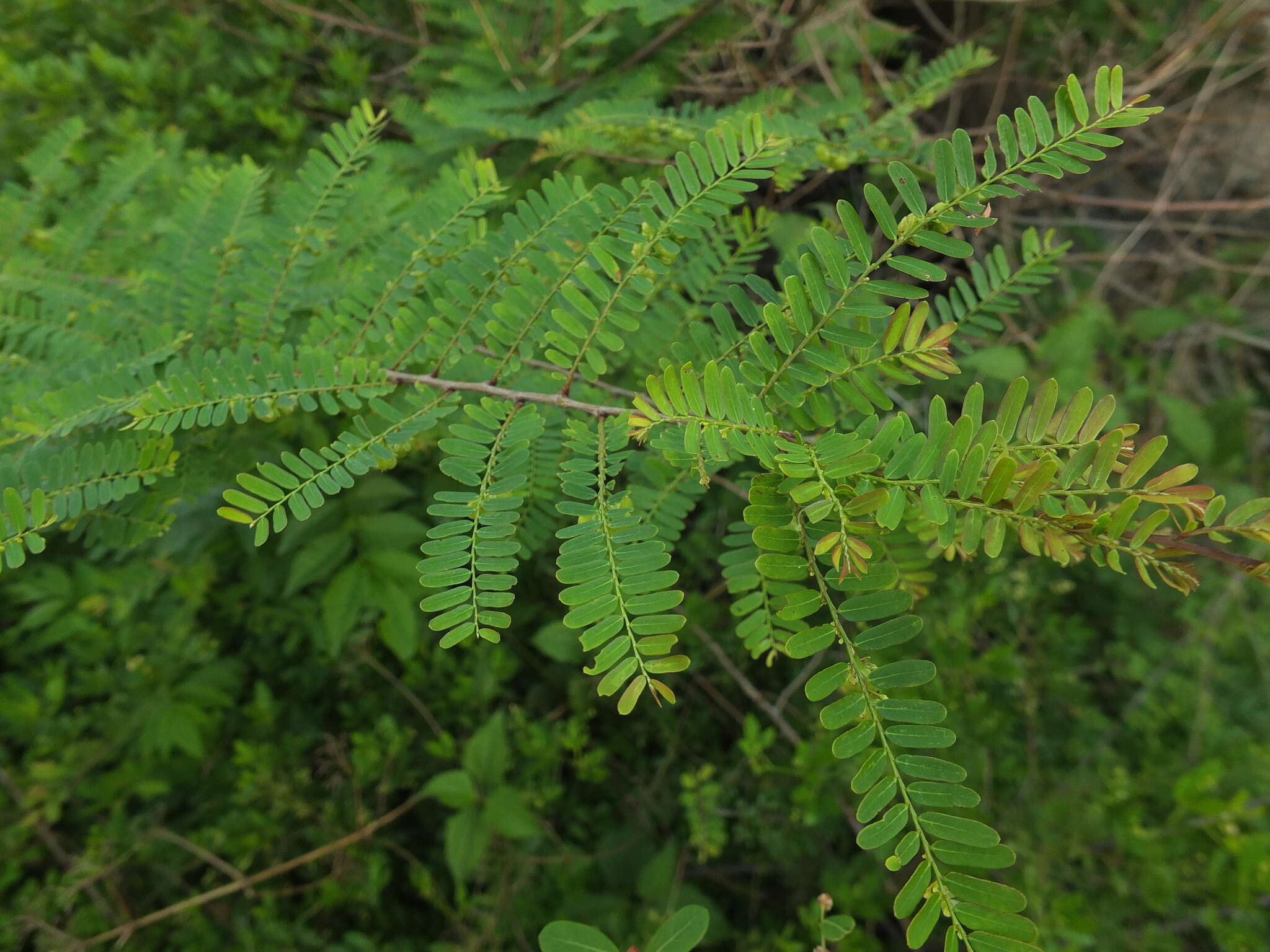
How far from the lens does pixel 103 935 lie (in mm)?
1842

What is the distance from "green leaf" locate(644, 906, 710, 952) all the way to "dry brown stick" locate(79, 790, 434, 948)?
130cm

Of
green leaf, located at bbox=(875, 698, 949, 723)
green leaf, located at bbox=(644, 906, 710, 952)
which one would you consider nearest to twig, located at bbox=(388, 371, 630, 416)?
green leaf, located at bbox=(875, 698, 949, 723)

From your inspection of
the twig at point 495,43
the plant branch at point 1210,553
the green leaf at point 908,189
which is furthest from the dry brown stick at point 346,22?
the plant branch at point 1210,553

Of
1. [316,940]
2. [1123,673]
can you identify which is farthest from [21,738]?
[1123,673]

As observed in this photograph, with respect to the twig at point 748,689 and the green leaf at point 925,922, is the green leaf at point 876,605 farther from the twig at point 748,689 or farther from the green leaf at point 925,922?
the twig at point 748,689

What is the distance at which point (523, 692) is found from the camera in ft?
7.98

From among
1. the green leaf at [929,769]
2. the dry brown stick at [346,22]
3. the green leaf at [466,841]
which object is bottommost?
the green leaf at [466,841]

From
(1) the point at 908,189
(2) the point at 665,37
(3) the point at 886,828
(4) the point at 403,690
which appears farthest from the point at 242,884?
(2) the point at 665,37

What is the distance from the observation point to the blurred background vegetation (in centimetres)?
190

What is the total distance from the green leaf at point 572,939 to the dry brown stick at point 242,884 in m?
1.20

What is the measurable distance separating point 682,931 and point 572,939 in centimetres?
16

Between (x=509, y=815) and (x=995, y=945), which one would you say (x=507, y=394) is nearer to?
(x=995, y=945)

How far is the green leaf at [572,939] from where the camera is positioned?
3.12 feet

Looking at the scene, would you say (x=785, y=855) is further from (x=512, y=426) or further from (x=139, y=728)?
(x=139, y=728)
